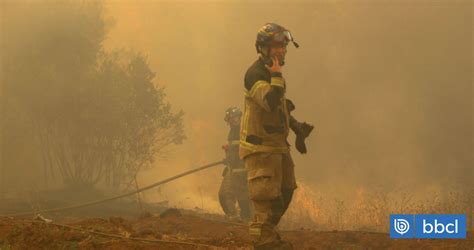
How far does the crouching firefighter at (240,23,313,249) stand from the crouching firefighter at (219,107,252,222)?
6182 mm

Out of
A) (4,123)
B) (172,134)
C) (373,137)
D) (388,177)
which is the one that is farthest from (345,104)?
(4,123)

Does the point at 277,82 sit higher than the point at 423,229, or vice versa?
the point at 277,82

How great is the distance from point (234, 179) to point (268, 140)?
660 centimetres

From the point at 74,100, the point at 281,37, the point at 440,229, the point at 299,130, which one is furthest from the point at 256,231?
the point at 74,100

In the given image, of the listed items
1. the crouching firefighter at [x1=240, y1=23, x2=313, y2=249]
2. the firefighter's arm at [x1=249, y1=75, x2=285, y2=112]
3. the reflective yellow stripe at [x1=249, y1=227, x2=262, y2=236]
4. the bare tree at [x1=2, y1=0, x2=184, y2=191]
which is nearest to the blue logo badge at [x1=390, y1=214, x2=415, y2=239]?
the crouching firefighter at [x1=240, y1=23, x2=313, y2=249]

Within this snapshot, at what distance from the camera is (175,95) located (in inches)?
1880

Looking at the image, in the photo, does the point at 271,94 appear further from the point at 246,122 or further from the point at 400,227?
the point at 400,227

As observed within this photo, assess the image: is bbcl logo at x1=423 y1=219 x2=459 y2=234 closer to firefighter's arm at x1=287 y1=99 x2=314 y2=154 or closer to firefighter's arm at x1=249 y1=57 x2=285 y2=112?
firefighter's arm at x1=287 y1=99 x2=314 y2=154

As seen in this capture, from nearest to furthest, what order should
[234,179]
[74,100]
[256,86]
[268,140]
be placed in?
[256,86] → [268,140] → [234,179] → [74,100]

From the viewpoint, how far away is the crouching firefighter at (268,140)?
214 inches

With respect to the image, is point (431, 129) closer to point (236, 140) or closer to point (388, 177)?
point (388, 177)

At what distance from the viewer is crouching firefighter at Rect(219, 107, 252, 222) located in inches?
478

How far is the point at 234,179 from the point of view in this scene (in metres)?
12.2

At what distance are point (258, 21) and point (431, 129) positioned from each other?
23.6 m
